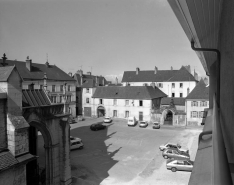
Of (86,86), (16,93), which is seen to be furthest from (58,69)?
(16,93)

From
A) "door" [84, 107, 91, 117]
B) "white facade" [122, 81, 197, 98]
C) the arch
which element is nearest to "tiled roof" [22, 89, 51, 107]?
the arch

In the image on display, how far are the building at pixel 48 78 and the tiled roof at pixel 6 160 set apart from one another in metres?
21.8

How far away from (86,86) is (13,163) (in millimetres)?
37343

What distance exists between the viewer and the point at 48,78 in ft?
120

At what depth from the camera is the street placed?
593 inches

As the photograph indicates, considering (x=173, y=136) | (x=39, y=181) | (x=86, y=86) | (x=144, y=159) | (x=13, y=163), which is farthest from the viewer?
(x=86, y=86)

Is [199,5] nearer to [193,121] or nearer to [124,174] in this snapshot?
[124,174]

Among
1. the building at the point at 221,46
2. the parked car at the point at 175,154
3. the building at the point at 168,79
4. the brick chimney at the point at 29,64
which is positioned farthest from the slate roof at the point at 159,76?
the building at the point at 221,46

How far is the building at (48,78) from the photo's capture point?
110 ft

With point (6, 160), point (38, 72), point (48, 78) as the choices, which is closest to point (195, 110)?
point (48, 78)

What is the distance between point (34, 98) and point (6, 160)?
446 cm

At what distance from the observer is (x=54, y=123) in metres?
12.8

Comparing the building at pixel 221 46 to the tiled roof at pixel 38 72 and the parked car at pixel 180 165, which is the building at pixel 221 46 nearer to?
the parked car at pixel 180 165

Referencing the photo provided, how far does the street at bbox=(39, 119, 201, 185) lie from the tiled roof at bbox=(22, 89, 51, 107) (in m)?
6.36
